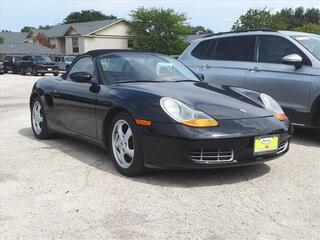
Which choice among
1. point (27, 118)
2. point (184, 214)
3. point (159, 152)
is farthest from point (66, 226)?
point (27, 118)

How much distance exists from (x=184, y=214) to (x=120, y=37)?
6635 centimetres

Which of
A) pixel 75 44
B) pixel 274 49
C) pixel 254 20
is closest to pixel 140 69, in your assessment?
pixel 274 49

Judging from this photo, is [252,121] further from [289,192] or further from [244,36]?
[244,36]

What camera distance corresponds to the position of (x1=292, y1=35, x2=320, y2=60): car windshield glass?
22.8 feet

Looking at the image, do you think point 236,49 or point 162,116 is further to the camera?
point 236,49

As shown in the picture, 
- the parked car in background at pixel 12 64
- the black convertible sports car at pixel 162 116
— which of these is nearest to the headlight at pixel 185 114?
the black convertible sports car at pixel 162 116

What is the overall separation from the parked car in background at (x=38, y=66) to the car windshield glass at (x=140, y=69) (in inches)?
1219

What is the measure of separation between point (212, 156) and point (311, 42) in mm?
3531

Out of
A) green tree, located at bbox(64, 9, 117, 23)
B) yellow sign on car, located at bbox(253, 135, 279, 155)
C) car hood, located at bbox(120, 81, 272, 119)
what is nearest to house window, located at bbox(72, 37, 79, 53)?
green tree, located at bbox(64, 9, 117, 23)

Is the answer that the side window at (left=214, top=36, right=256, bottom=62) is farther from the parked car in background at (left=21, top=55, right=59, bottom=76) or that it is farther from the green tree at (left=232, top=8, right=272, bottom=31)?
the green tree at (left=232, top=8, right=272, bottom=31)

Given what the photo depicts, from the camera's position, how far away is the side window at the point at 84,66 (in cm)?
Result: 607

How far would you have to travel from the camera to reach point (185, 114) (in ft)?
15.3

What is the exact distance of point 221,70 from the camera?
26.4 ft

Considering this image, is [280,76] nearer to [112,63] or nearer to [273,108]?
[273,108]
